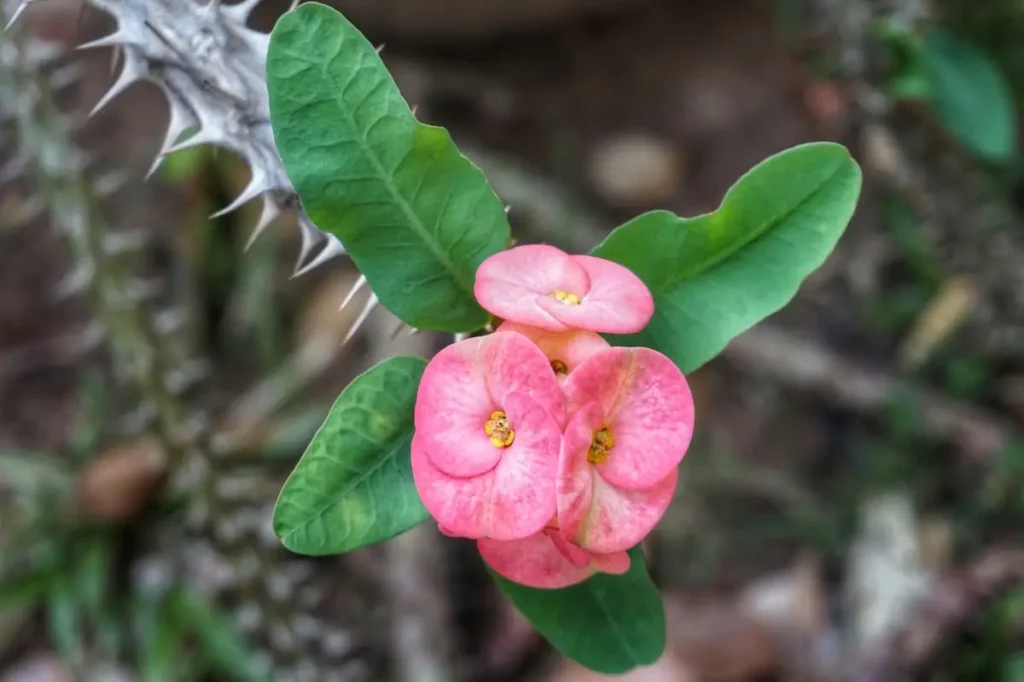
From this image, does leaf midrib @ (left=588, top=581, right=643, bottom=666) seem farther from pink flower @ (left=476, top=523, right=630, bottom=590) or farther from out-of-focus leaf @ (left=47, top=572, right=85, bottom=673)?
out-of-focus leaf @ (left=47, top=572, right=85, bottom=673)

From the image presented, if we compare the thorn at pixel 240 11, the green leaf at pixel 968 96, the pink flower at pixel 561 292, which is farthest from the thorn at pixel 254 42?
the green leaf at pixel 968 96

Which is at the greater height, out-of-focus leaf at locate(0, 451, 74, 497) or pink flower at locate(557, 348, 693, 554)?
pink flower at locate(557, 348, 693, 554)

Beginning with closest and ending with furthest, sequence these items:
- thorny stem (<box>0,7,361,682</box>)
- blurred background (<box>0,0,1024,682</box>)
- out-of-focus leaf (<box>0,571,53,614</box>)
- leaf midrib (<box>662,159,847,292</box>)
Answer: leaf midrib (<box>662,159,847,292</box>)
thorny stem (<box>0,7,361,682</box>)
blurred background (<box>0,0,1024,682</box>)
out-of-focus leaf (<box>0,571,53,614</box>)

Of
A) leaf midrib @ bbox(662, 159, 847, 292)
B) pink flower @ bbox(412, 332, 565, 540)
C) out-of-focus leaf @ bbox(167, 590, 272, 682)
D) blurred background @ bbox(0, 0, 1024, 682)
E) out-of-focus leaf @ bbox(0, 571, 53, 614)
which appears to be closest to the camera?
pink flower @ bbox(412, 332, 565, 540)

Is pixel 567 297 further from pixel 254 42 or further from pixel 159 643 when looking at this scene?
pixel 159 643

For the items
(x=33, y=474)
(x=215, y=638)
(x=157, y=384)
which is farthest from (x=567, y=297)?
(x=33, y=474)

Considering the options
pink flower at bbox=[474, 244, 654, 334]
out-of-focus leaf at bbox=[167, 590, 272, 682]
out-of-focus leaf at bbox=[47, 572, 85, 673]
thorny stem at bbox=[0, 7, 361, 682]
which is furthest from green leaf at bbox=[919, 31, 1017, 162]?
out-of-focus leaf at bbox=[47, 572, 85, 673]
